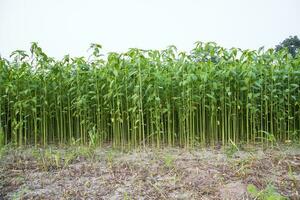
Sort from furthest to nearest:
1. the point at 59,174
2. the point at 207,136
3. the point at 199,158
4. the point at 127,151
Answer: the point at 207,136
the point at 127,151
the point at 199,158
the point at 59,174

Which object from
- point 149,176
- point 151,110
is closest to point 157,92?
point 151,110

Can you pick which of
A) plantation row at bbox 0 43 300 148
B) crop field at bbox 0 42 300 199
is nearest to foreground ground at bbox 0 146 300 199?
crop field at bbox 0 42 300 199

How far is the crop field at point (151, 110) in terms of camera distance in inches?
160

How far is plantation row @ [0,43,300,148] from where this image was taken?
5.01 meters

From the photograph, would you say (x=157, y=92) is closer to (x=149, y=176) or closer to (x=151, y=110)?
(x=151, y=110)

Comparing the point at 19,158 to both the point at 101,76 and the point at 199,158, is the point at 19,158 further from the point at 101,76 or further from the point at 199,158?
the point at 199,158

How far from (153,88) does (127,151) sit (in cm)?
109

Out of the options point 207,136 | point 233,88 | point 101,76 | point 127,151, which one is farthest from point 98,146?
point 233,88

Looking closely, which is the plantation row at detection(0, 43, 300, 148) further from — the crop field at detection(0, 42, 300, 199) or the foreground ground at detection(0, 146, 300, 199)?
the foreground ground at detection(0, 146, 300, 199)

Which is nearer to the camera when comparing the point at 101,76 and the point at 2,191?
the point at 2,191

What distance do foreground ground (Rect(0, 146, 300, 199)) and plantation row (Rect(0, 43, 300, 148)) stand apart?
782 millimetres

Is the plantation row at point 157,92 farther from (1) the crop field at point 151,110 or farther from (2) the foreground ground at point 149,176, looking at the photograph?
(2) the foreground ground at point 149,176

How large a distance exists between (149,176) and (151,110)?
1689 mm

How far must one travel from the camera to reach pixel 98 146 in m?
5.21
